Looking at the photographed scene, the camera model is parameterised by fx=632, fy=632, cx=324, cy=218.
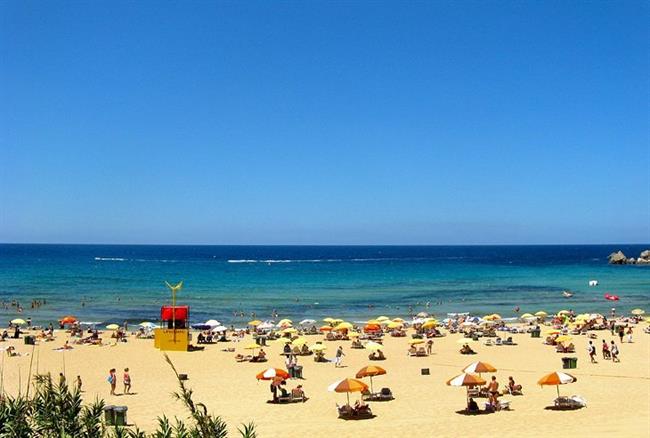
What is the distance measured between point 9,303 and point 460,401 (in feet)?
146

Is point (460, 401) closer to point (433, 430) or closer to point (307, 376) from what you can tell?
point (433, 430)

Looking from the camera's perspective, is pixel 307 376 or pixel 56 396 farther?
pixel 307 376

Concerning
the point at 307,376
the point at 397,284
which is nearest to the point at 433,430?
Result: the point at 307,376

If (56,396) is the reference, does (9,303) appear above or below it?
below

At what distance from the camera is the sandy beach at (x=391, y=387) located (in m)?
15.3

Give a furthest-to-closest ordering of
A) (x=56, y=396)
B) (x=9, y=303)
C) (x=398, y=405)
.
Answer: (x=9, y=303)
(x=398, y=405)
(x=56, y=396)

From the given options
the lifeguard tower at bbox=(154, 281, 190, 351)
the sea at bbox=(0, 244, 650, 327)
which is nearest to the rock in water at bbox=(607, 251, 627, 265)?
the sea at bbox=(0, 244, 650, 327)

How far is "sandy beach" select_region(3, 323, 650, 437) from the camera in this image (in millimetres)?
15266

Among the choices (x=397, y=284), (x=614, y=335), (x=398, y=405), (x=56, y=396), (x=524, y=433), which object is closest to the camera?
Answer: (x=56, y=396)

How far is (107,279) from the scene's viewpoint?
79.1 metres

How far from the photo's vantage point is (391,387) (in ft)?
65.8

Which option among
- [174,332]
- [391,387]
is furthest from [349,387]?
[174,332]

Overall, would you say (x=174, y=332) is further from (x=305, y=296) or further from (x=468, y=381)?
(x=305, y=296)

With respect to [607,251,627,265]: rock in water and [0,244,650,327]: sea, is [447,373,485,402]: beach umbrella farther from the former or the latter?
[607,251,627,265]: rock in water
